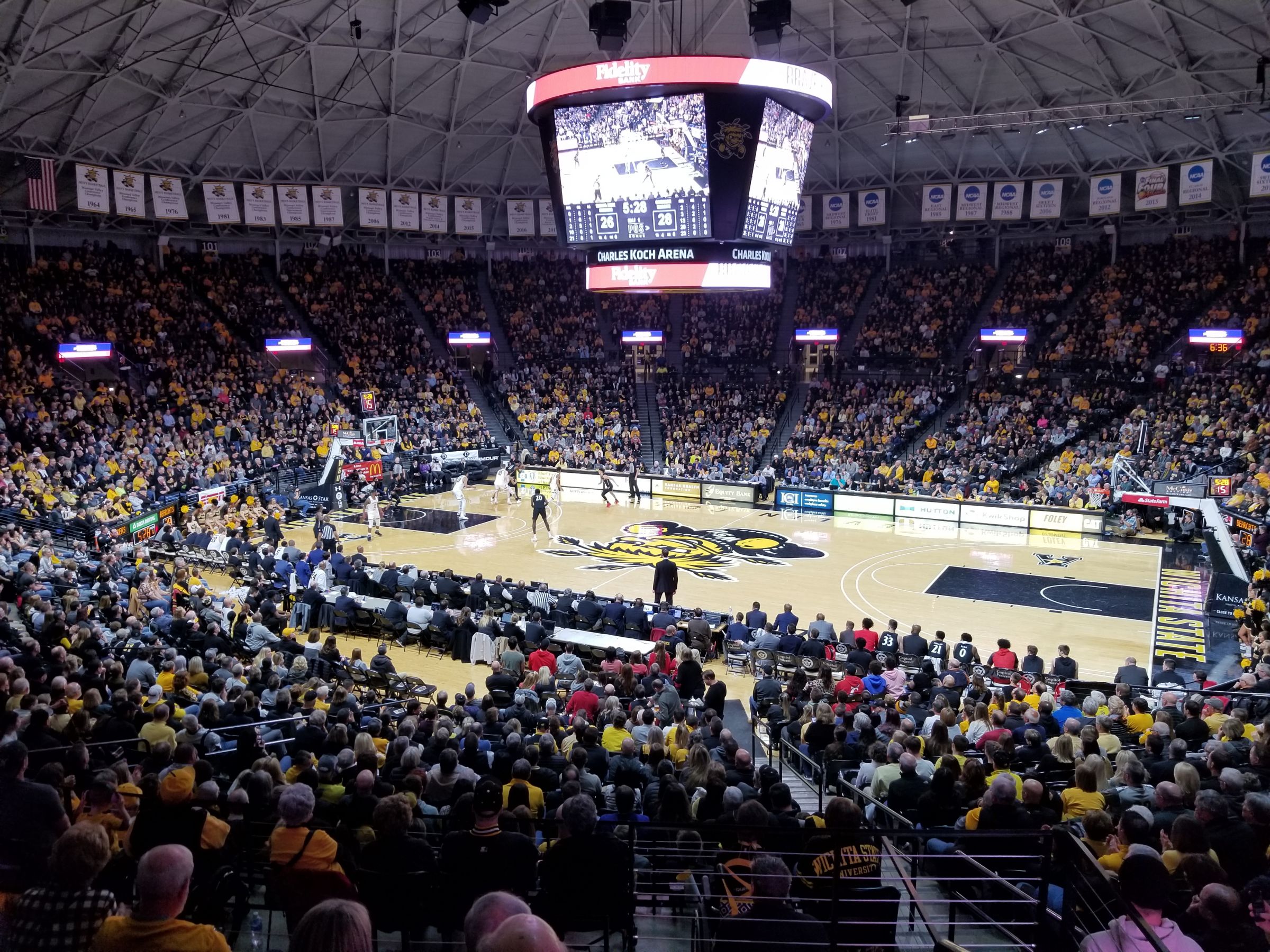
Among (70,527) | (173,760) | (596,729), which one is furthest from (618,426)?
(173,760)

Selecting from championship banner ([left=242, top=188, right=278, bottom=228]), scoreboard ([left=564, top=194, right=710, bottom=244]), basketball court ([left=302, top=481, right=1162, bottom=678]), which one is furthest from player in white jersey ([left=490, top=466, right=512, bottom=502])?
championship banner ([left=242, top=188, right=278, bottom=228])

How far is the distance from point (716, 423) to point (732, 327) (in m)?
7.88

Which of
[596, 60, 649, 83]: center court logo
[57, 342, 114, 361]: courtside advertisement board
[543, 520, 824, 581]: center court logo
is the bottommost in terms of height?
[543, 520, 824, 581]: center court logo

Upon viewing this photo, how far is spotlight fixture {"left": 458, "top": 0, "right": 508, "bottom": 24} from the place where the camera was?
20.4 m

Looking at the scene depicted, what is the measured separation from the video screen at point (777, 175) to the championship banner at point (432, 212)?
70.8 ft

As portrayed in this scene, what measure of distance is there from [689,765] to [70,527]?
21.1 meters

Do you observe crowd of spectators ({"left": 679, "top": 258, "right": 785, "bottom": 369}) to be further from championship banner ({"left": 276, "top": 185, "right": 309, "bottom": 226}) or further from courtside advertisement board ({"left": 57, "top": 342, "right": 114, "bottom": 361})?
courtside advertisement board ({"left": 57, "top": 342, "right": 114, "bottom": 361})

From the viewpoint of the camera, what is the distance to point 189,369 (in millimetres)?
37844

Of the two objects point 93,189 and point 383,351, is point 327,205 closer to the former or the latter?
point 383,351

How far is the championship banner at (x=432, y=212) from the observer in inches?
1640

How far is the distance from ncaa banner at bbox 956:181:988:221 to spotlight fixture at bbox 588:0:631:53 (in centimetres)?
2136

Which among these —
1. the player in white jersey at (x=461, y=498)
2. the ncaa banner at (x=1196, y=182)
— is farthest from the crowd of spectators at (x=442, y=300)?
the ncaa banner at (x=1196, y=182)

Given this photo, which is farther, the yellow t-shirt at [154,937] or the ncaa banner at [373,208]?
the ncaa banner at [373,208]

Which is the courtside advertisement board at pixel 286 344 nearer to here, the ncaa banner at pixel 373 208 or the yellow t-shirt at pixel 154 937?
the ncaa banner at pixel 373 208
